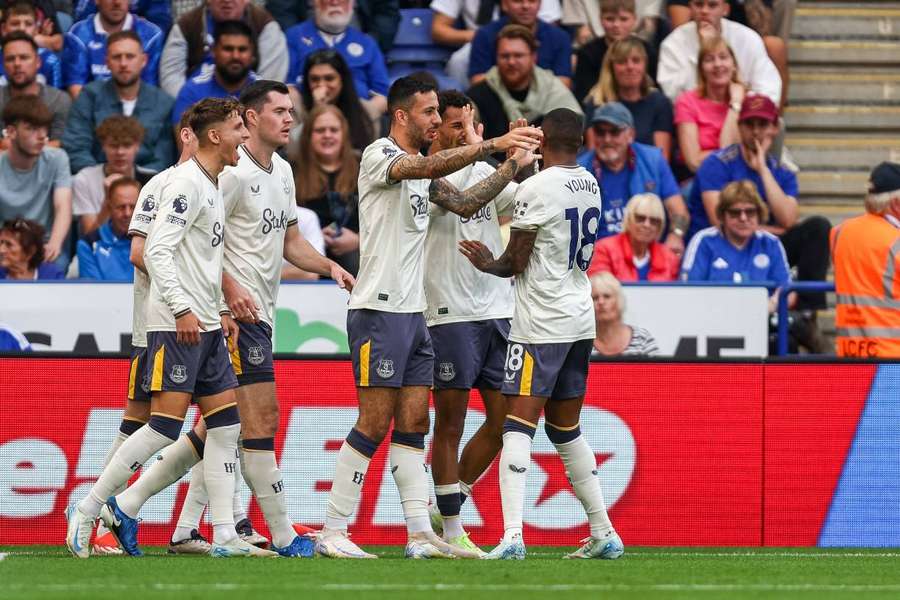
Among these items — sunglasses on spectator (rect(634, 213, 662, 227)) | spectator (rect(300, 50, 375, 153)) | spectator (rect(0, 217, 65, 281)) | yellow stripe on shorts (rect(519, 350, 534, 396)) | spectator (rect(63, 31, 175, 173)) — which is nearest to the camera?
yellow stripe on shorts (rect(519, 350, 534, 396))

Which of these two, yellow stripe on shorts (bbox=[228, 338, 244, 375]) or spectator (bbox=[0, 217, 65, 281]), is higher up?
spectator (bbox=[0, 217, 65, 281])

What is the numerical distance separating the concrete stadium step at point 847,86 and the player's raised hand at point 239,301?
9.37m

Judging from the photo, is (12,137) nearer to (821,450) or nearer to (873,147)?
(821,450)

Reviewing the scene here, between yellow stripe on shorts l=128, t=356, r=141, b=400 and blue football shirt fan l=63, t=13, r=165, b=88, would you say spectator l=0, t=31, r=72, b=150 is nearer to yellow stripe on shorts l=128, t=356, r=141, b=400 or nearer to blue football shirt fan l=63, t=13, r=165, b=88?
blue football shirt fan l=63, t=13, r=165, b=88

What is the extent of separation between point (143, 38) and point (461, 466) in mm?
7321

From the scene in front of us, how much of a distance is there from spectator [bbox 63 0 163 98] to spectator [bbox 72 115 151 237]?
140cm

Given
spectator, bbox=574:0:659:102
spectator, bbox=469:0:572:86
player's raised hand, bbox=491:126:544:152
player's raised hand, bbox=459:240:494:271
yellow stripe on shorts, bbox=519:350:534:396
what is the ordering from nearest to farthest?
1. player's raised hand, bbox=491:126:544:152
2. yellow stripe on shorts, bbox=519:350:534:396
3. player's raised hand, bbox=459:240:494:271
4. spectator, bbox=574:0:659:102
5. spectator, bbox=469:0:572:86

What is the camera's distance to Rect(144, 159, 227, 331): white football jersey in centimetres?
911

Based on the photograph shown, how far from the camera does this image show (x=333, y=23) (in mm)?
16047

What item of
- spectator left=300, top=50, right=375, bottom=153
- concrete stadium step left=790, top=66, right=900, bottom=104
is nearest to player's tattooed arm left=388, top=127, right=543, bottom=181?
spectator left=300, top=50, right=375, bottom=153

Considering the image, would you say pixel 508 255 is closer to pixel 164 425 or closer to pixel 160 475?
pixel 164 425

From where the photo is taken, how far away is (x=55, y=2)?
1736cm

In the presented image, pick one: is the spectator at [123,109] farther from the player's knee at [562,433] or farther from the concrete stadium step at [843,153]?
the player's knee at [562,433]

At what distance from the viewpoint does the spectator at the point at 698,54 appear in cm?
1614
